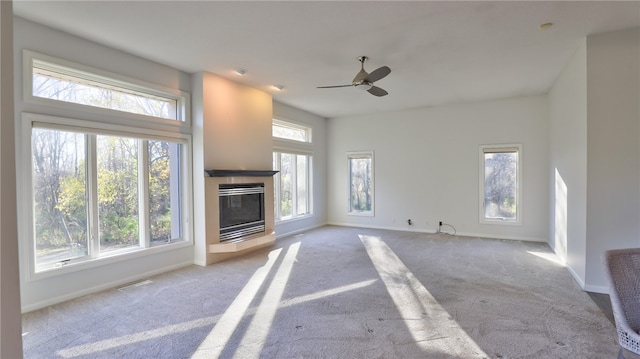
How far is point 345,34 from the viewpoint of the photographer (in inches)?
137

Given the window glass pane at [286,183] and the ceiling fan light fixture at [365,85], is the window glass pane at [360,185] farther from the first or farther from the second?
the ceiling fan light fixture at [365,85]

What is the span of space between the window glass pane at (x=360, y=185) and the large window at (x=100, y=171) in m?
4.64

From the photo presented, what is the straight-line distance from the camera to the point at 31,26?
10.4 ft

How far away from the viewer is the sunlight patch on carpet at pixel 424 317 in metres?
2.41

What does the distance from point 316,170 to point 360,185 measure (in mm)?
1266

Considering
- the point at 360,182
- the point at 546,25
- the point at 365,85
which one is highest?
the point at 546,25

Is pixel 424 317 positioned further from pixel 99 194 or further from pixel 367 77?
pixel 99 194

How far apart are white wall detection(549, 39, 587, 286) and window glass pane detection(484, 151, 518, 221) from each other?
0.97m

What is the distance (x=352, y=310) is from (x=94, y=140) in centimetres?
363

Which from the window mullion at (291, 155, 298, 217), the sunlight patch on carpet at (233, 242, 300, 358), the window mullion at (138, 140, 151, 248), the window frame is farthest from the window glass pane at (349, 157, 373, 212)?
the window mullion at (138, 140, 151, 248)

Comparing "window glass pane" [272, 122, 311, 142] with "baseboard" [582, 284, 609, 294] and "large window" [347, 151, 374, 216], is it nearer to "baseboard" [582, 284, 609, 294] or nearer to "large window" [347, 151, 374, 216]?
"large window" [347, 151, 374, 216]

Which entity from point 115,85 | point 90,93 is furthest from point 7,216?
point 115,85

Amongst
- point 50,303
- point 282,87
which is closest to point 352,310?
point 50,303

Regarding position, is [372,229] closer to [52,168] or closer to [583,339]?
[583,339]
